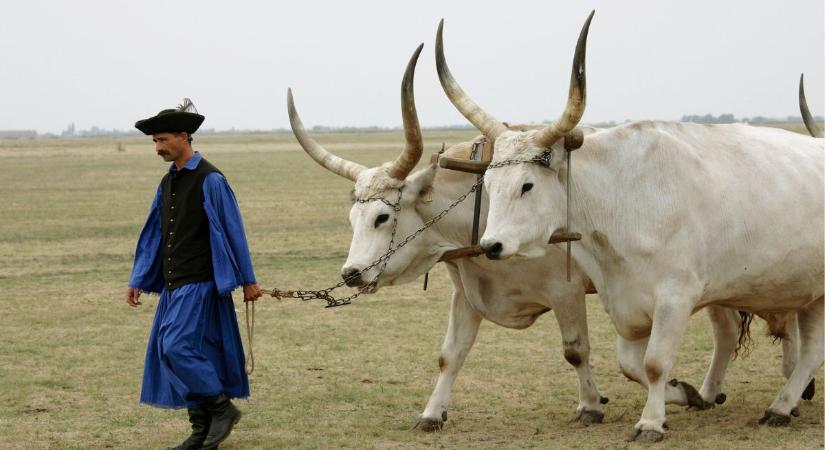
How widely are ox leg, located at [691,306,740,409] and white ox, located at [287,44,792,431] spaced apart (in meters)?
0.25

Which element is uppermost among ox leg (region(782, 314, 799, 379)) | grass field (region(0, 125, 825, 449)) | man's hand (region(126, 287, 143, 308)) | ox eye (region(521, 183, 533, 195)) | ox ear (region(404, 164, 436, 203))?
ox eye (region(521, 183, 533, 195))

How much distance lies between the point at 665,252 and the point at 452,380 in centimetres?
185

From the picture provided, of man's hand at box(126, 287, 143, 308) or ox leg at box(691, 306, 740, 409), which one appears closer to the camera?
man's hand at box(126, 287, 143, 308)

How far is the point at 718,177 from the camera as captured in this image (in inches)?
295

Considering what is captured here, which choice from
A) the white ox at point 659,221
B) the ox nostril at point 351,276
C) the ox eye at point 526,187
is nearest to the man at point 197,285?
the ox nostril at point 351,276

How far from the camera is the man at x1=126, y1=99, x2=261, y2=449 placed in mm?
7199

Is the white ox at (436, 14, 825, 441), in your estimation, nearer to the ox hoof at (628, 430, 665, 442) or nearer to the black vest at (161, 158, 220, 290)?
the ox hoof at (628, 430, 665, 442)

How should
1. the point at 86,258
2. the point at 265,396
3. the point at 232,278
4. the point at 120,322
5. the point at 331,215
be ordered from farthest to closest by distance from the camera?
the point at 331,215 → the point at 86,258 → the point at 120,322 → the point at 265,396 → the point at 232,278

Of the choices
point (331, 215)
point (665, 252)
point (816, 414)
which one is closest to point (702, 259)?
point (665, 252)

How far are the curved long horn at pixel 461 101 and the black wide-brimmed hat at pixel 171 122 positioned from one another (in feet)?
5.28

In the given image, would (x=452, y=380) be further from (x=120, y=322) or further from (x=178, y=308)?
(x=120, y=322)

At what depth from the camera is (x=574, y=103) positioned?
696 centimetres

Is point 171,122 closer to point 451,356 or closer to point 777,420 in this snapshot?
point 451,356

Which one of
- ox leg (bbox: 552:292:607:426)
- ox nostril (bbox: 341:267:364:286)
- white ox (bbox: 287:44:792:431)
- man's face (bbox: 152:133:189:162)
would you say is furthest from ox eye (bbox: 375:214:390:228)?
man's face (bbox: 152:133:189:162)
